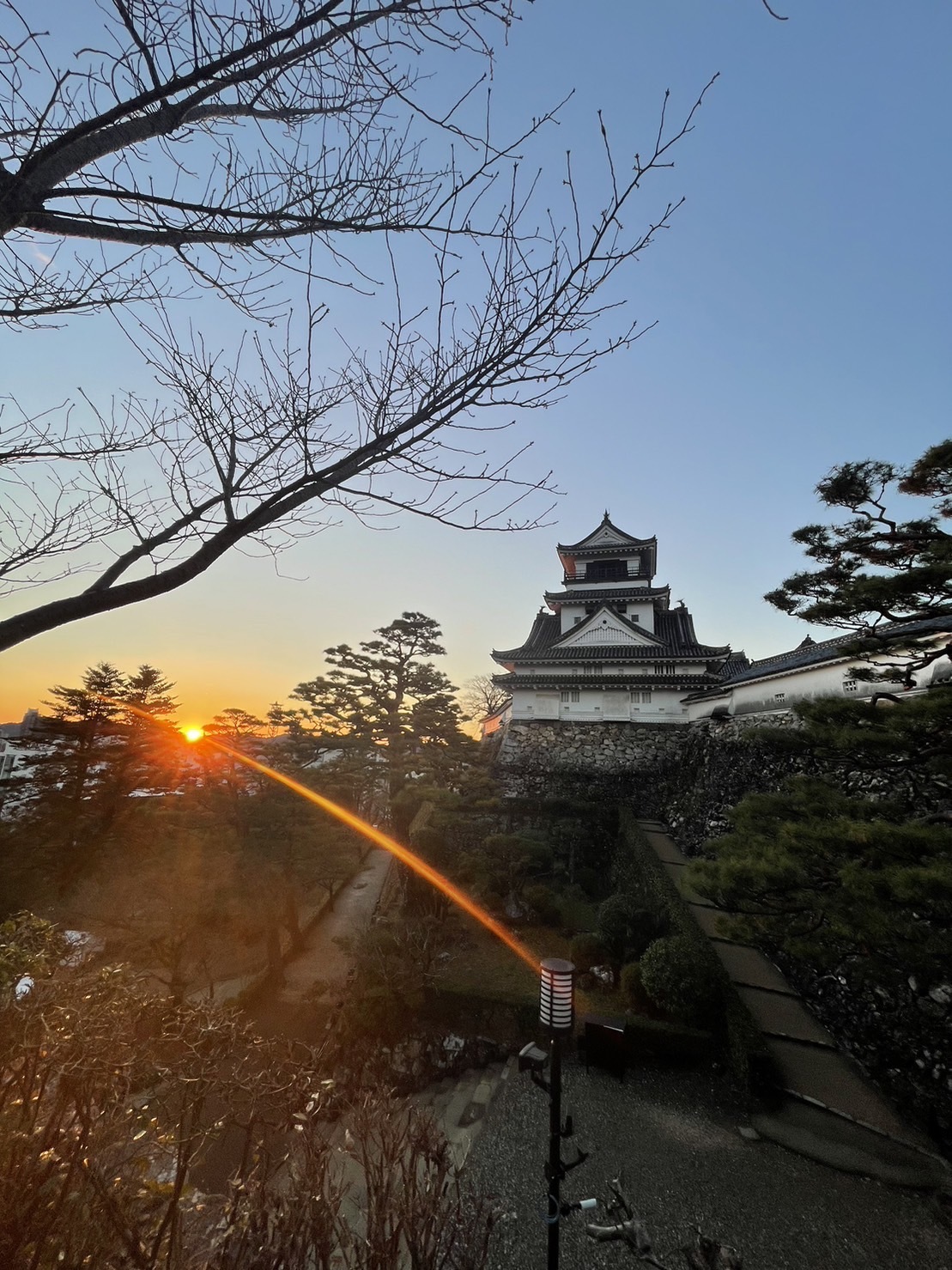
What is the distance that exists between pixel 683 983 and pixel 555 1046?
4.24 m

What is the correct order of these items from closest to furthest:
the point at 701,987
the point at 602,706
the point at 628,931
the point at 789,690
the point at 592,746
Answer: the point at 701,987 < the point at 628,931 < the point at 789,690 < the point at 592,746 < the point at 602,706

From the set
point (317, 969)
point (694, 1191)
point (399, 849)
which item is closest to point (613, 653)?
point (399, 849)

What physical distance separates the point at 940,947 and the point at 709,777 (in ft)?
32.8

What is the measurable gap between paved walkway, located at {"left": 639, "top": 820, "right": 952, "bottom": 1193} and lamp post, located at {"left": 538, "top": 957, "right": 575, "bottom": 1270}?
2.11 meters

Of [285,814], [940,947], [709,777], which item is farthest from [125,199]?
[709,777]

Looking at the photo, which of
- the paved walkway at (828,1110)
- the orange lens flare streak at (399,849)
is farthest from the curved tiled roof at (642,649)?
the paved walkway at (828,1110)

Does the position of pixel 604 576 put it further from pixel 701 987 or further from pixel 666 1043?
pixel 666 1043

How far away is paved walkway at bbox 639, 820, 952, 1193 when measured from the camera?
14.6 feet

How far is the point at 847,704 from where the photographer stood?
473cm

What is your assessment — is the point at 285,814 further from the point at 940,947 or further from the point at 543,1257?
the point at 940,947

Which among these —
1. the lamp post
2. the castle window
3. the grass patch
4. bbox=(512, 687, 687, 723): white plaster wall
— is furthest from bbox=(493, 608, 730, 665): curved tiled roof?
the lamp post

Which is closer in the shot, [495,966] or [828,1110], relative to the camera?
[828,1110]

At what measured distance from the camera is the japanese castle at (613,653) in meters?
16.6

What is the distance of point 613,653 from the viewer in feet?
56.6
